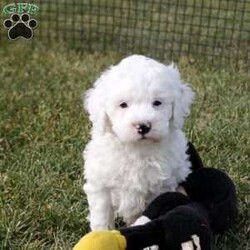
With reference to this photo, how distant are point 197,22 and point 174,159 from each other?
3.24m

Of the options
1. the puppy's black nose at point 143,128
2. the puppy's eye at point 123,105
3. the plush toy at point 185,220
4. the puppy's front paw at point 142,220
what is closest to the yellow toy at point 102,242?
the plush toy at point 185,220

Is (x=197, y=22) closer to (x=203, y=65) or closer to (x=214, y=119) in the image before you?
(x=203, y=65)

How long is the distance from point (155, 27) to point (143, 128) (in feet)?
10.9

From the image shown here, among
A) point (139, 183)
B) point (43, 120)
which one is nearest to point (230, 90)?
point (43, 120)

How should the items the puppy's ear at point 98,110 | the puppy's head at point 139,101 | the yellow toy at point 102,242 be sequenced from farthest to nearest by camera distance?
A: 1. the puppy's ear at point 98,110
2. the puppy's head at point 139,101
3. the yellow toy at point 102,242

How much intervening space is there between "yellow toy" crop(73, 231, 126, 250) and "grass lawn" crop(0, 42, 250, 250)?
0.51 metres

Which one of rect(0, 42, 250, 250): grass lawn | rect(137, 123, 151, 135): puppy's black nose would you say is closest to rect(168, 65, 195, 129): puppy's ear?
rect(137, 123, 151, 135): puppy's black nose

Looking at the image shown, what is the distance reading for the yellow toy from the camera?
2101 millimetres

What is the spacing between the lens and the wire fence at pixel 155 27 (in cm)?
511

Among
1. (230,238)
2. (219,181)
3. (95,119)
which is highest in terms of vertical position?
(95,119)

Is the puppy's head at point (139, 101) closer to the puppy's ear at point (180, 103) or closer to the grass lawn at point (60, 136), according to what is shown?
the puppy's ear at point (180, 103)

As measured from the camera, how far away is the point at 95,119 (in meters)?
2.55

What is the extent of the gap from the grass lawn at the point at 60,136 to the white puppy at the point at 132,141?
28 cm

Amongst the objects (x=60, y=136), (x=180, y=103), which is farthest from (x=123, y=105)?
(x=60, y=136)
